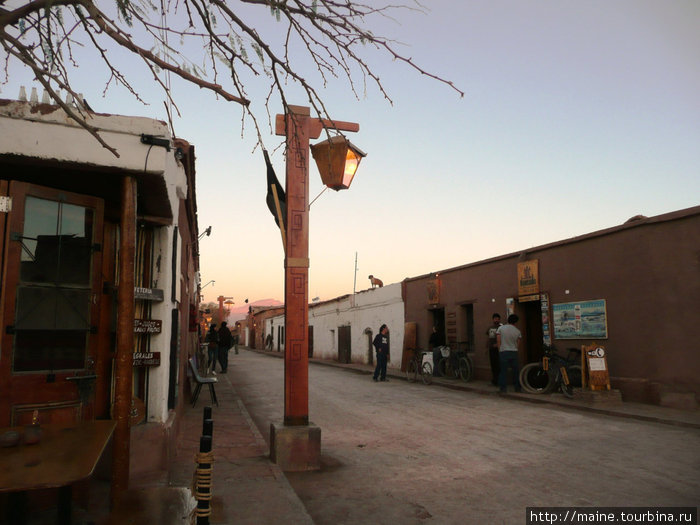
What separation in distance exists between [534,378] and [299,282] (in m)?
9.03

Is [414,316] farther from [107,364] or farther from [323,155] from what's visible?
[107,364]

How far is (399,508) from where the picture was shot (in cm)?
453

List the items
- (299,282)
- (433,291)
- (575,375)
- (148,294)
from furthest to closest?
(433,291), (575,375), (299,282), (148,294)

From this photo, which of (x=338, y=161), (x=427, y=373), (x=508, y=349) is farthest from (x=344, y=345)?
(x=338, y=161)

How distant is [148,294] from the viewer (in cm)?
498

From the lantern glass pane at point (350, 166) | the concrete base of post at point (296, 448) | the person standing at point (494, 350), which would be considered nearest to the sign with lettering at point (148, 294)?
the concrete base of post at point (296, 448)

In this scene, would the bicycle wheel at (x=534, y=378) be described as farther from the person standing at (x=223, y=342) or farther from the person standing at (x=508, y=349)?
the person standing at (x=223, y=342)

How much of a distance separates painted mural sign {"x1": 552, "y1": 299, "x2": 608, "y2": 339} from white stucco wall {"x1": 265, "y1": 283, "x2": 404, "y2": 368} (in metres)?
9.65

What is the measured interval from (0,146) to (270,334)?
49.1m

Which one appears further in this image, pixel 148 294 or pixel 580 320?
pixel 580 320

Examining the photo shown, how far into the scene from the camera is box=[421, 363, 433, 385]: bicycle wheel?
16.1 m

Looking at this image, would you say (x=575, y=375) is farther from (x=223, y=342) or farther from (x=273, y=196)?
(x=223, y=342)

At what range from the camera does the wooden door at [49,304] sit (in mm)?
3908

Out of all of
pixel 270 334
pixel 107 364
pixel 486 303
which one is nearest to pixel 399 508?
pixel 107 364
